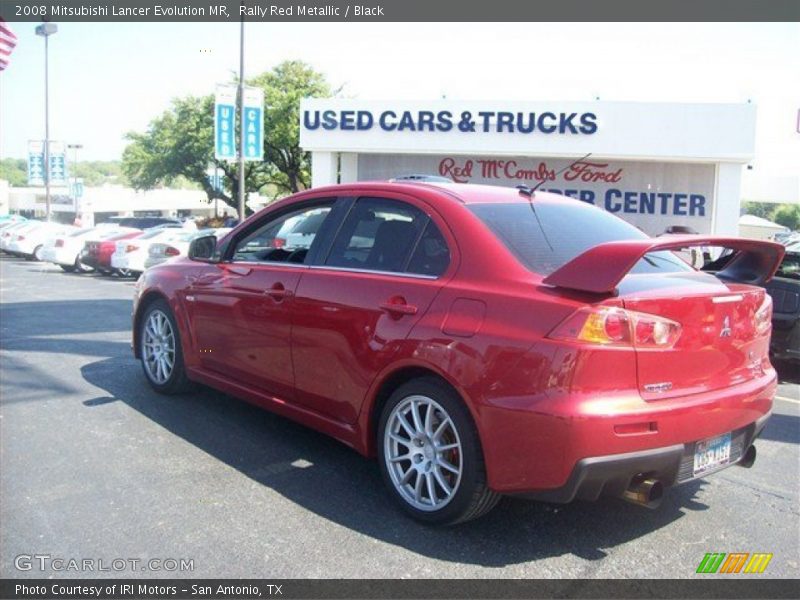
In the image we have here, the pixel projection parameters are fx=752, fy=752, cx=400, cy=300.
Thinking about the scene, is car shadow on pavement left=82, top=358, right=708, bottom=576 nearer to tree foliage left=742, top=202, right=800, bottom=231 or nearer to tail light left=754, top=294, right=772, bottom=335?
tail light left=754, top=294, right=772, bottom=335

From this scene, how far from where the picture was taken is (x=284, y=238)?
496 centimetres

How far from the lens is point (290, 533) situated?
11.7ft

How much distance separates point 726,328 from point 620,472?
0.95 meters

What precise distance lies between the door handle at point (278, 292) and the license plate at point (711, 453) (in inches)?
93.7

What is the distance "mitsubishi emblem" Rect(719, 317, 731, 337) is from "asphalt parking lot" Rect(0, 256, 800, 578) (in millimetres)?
995

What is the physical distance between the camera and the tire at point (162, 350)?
18.4 feet

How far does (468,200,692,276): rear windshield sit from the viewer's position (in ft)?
12.0

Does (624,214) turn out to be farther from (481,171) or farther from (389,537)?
(389,537)

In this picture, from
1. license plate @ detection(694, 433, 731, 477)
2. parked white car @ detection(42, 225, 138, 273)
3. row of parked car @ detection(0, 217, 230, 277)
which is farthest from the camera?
parked white car @ detection(42, 225, 138, 273)

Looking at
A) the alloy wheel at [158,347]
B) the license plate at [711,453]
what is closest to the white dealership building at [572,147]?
the alloy wheel at [158,347]

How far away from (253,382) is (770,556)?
305 cm

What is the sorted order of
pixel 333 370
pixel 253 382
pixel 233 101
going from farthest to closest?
pixel 233 101
pixel 253 382
pixel 333 370

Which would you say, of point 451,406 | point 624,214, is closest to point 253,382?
point 451,406

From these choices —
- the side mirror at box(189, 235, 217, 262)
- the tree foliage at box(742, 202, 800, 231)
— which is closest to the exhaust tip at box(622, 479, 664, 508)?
the side mirror at box(189, 235, 217, 262)
